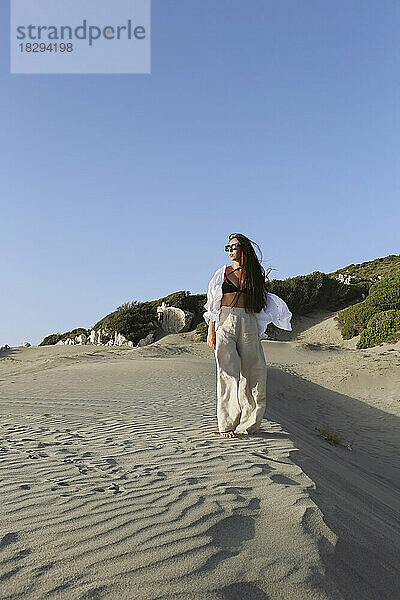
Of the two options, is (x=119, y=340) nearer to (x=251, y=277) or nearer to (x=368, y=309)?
(x=368, y=309)

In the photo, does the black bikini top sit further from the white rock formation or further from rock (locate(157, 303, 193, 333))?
rock (locate(157, 303, 193, 333))

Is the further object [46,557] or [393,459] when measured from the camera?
[393,459]

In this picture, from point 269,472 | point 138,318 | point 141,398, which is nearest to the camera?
point 269,472

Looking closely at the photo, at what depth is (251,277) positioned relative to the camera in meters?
5.84

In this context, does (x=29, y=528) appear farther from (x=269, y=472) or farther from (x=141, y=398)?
(x=141, y=398)

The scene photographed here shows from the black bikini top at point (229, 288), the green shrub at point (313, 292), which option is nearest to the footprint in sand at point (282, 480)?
the black bikini top at point (229, 288)

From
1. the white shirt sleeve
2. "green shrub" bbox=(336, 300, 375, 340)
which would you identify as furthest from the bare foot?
"green shrub" bbox=(336, 300, 375, 340)

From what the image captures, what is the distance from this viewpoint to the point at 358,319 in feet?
102

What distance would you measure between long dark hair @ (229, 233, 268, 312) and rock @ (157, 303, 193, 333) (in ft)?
91.0

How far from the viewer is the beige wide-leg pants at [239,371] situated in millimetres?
5758

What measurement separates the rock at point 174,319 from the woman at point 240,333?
27.7m

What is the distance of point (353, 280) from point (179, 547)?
1642 inches

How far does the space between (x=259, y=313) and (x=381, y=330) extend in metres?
23.3

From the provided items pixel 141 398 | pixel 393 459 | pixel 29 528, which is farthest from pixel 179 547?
pixel 141 398
